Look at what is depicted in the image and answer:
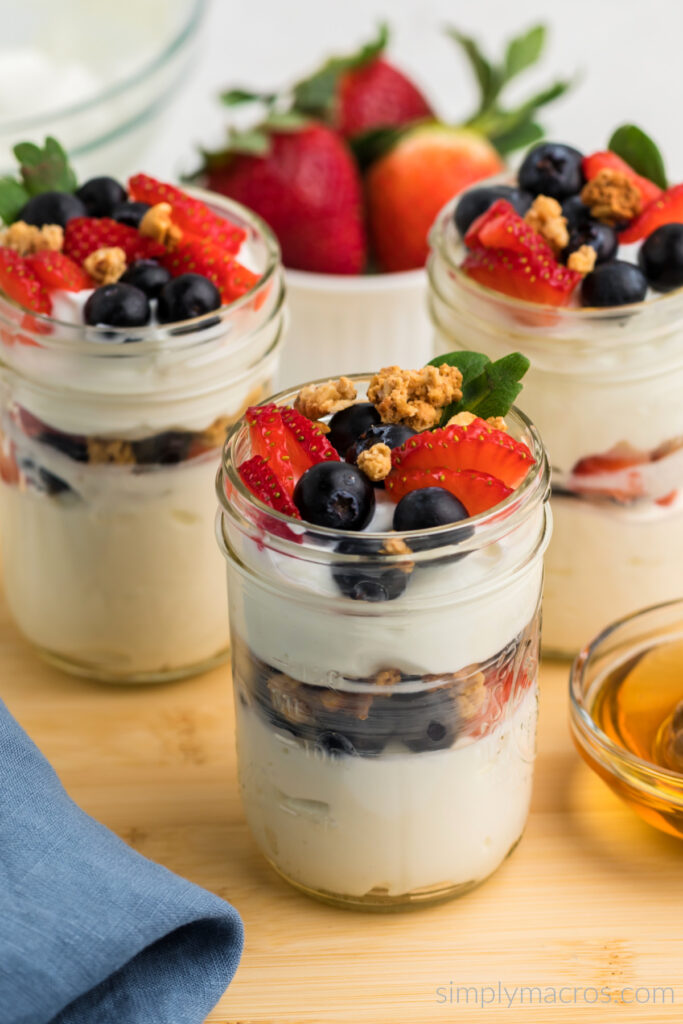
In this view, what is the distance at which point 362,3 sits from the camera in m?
3.07

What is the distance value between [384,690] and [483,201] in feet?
1.88

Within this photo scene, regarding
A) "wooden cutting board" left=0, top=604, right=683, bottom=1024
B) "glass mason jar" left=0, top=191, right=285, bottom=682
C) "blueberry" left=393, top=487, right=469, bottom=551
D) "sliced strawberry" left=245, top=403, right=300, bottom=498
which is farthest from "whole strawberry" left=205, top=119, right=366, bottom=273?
"blueberry" left=393, top=487, right=469, bottom=551

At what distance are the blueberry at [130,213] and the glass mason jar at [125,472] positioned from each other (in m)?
0.12

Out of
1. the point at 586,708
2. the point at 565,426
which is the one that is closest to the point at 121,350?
the point at 565,426

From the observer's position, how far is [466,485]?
3.52 ft

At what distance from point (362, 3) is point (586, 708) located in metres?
2.18

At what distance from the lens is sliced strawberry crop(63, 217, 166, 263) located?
139cm

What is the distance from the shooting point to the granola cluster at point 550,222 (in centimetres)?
136

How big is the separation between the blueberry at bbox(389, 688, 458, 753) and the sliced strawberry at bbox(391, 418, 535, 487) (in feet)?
0.57

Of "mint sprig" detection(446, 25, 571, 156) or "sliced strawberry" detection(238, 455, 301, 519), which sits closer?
"sliced strawberry" detection(238, 455, 301, 519)

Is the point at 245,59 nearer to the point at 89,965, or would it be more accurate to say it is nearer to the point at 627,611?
the point at 627,611

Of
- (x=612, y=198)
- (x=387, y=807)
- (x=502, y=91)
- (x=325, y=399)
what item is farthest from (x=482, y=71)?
(x=387, y=807)

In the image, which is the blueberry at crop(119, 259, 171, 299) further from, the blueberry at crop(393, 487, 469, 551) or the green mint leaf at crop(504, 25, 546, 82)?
the green mint leaf at crop(504, 25, 546, 82)

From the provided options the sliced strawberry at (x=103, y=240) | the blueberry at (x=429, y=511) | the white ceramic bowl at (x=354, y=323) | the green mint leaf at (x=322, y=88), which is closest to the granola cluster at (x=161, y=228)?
the sliced strawberry at (x=103, y=240)
